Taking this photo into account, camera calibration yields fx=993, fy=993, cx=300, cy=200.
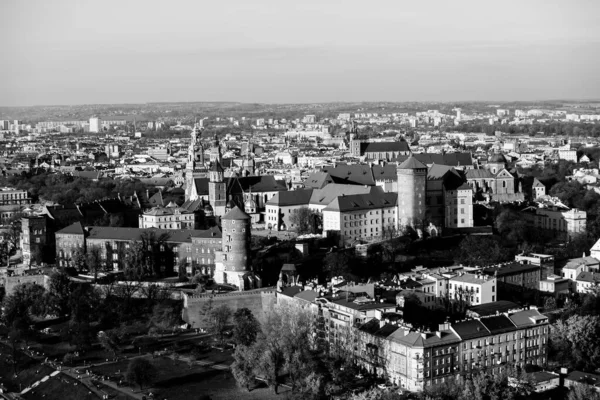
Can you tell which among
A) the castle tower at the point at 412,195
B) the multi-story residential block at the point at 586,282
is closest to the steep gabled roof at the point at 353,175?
the castle tower at the point at 412,195

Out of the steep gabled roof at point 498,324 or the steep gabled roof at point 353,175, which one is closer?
the steep gabled roof at point 498,324

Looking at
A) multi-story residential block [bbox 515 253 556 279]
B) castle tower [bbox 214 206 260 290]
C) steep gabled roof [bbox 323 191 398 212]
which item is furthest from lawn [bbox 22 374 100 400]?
multi-story residential block [bbox 515 253 556 279]

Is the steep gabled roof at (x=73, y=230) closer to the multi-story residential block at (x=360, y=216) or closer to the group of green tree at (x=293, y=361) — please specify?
the multi-story residential block at (x=360, y=216)

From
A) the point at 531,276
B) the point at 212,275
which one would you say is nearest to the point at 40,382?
the point at 212,275

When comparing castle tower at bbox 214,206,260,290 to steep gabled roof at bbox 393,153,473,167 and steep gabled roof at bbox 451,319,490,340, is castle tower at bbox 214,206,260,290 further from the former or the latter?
steep gabled roof at bbox 393,153,473,167

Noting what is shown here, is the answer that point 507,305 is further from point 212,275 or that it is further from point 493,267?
point 212,275

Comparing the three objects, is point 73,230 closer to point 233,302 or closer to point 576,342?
point 233,302
